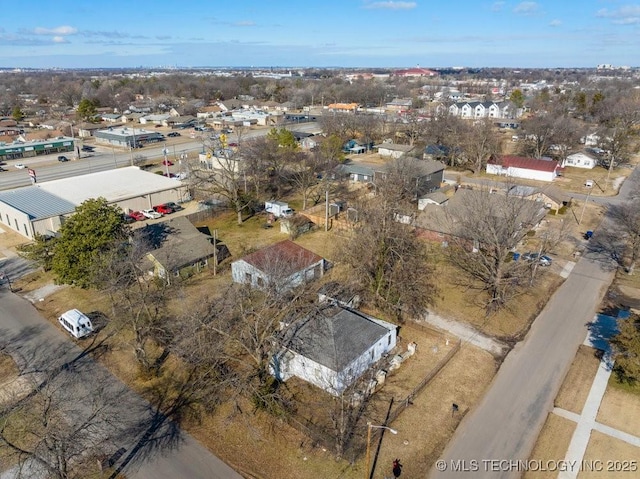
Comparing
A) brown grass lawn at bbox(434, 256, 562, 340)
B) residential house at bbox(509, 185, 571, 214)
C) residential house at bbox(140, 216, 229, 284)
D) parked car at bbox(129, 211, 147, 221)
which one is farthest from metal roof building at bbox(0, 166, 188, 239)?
residential house at bbox(509, 185, 571, 214)

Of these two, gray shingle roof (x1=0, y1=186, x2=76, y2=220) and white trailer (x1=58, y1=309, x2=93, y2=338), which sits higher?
gray shingle roof (x1=0, y1=186, x2=76, y2=220)

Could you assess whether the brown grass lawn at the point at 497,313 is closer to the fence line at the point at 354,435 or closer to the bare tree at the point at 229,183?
the fence line at the point at 354,435

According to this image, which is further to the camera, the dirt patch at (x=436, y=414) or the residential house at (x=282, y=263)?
the residential house at (x=282, y=263)

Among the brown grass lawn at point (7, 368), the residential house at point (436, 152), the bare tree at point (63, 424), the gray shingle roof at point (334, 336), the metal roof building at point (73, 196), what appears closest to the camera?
the bare tree at point (63, 424)

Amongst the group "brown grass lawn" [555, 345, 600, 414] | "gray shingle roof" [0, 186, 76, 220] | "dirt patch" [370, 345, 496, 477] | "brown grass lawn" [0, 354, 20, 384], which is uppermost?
"gray shingle roof" [0, 186, 76, 220]

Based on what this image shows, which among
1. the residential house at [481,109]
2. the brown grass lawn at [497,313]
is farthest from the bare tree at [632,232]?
the residential house at [481,109]

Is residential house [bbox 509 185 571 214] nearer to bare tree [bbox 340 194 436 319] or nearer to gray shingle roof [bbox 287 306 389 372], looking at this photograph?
bare tree [bbox 340 194 436 319]
